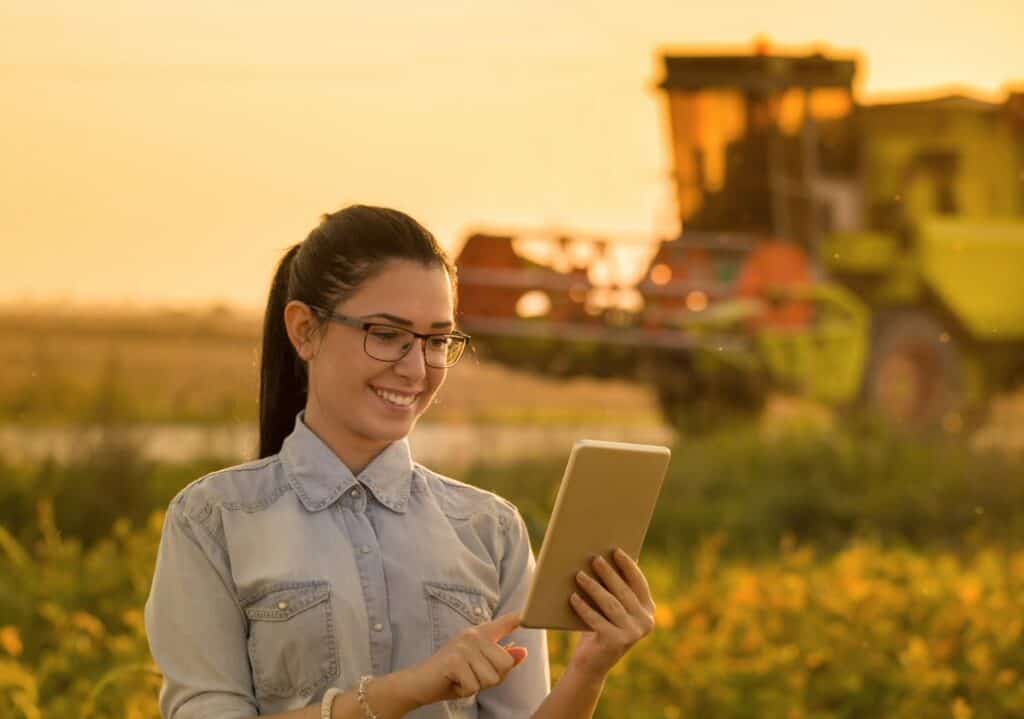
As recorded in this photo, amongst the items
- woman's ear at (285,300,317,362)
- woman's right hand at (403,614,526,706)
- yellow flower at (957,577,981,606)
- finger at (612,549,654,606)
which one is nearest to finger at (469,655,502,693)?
woman's right hand at (403,614,526,706)

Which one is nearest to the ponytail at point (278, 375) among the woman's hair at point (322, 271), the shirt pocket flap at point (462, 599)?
the woman's hair at point (322, 271)

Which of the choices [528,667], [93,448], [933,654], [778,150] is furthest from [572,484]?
[778,150]

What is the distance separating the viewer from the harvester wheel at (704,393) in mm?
14773

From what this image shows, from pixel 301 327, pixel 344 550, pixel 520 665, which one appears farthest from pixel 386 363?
pixel 520 665

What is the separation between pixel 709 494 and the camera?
10367mm

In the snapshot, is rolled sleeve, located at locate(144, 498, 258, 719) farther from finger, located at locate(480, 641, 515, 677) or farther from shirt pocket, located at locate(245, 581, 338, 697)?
finger, located at locate(480, 641, 515, 677)

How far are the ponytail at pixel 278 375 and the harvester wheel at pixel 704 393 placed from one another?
40.0 ft

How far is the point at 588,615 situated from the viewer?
2203mm

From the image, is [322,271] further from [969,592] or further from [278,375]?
[969,592]

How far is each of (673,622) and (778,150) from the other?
1180 centimetres

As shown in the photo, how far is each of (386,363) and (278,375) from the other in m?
0.27

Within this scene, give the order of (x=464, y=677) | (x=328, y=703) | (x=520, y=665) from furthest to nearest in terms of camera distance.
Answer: (x=520, y=665) → (x=328, y=703) → (x=464, y=677)

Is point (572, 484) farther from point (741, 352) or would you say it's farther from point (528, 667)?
point (741, 352)

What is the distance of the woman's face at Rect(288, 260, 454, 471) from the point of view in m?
2.29
